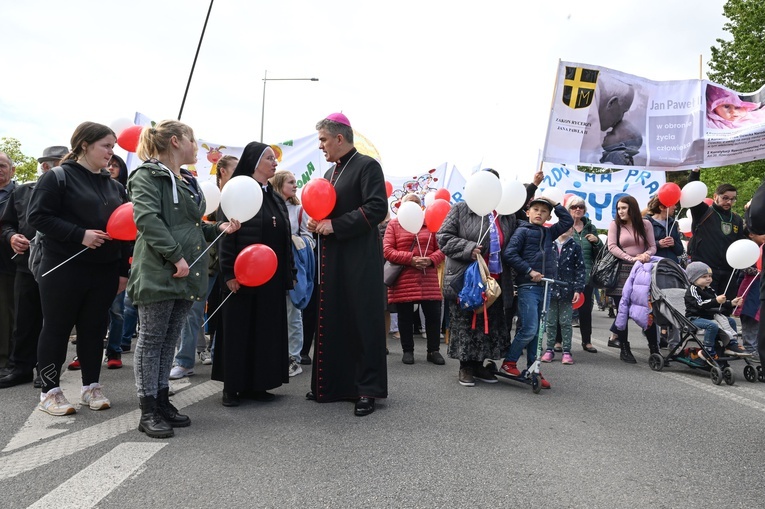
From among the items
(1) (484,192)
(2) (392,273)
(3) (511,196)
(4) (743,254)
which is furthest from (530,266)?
(4) (743,254)

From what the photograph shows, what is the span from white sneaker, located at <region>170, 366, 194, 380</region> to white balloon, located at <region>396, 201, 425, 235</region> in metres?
2.83

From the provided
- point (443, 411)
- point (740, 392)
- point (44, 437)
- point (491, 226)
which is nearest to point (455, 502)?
point (443, 411)

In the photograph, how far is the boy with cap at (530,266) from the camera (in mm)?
5449

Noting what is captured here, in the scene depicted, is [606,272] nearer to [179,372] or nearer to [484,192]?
[484,192]

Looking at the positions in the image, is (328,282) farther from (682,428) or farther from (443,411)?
(682,428)

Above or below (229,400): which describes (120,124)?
above

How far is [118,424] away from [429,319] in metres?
3.84

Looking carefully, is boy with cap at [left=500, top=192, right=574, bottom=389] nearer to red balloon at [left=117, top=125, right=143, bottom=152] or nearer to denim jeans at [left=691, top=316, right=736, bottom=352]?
denim jeans at [left=691, top=316, right=736, bottom=352]

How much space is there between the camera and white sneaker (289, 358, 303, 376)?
19.1 feet

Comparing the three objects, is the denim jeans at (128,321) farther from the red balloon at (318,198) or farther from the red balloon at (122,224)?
the red balloon at (318,198)

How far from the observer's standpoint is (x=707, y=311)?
6434 mm

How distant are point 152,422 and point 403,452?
1561 mm

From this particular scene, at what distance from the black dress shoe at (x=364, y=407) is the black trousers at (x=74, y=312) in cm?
196

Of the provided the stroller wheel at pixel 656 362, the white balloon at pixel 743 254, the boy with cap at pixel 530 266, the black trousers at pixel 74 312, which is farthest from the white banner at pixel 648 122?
the black trousers at pixel 74 312
